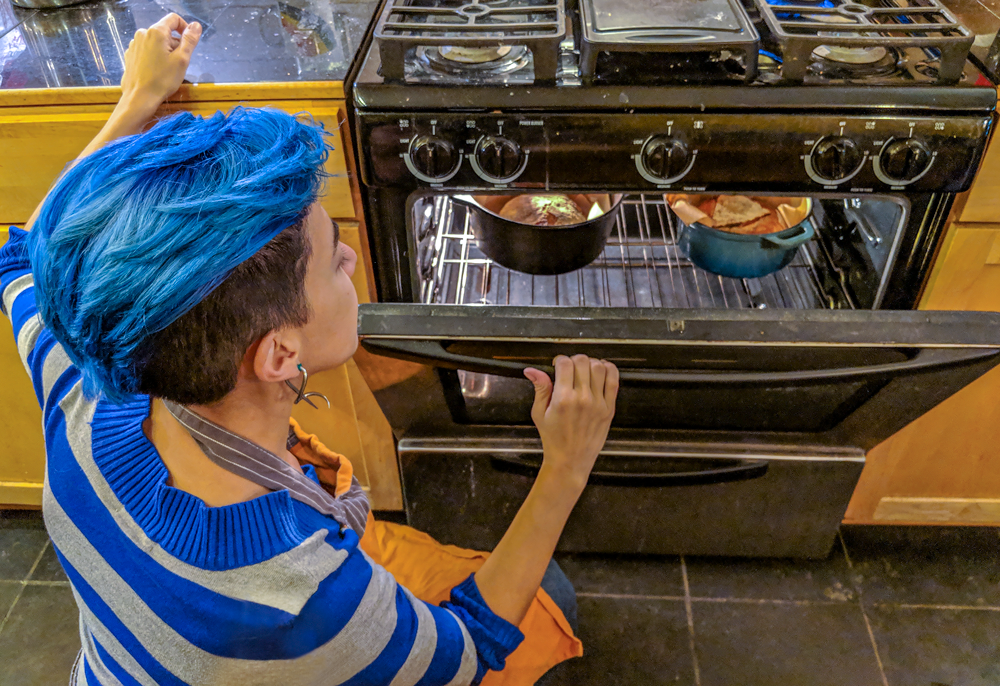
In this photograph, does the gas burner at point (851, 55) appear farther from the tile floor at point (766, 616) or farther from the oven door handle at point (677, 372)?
the tile floor at point (766, 616)

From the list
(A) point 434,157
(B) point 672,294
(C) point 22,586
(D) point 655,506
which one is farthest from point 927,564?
(C) point 22,586

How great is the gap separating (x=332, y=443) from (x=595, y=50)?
100 centimetres

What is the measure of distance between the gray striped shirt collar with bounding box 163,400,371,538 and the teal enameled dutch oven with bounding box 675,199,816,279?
79cm

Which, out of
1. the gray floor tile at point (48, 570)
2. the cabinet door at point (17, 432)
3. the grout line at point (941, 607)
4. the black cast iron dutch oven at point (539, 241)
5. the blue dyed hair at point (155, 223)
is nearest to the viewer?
the blue dyed hair at point (155, 223)

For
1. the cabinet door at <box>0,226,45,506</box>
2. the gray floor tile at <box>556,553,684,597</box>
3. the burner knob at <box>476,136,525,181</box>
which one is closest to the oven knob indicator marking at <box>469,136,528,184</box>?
the burner knob at <box>476,136,525,181</box>

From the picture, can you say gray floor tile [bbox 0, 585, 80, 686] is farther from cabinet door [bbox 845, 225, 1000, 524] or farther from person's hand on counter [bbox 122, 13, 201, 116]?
cabinet door [bbox 845, 225, 1000, 524]

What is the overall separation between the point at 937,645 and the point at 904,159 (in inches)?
46.3

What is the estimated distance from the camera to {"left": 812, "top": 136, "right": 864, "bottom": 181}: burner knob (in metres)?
0.99

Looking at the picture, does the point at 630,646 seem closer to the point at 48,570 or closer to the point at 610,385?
the point at 610,385

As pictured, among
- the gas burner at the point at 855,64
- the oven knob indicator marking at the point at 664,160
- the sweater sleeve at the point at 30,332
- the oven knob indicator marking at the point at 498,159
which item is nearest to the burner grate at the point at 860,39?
the gas burner at the point at 855,64

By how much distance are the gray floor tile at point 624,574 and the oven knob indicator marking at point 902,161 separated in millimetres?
1072

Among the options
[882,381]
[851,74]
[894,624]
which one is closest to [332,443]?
[882,381]

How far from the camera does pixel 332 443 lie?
1.55 metres

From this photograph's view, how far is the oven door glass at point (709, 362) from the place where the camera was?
90cm
